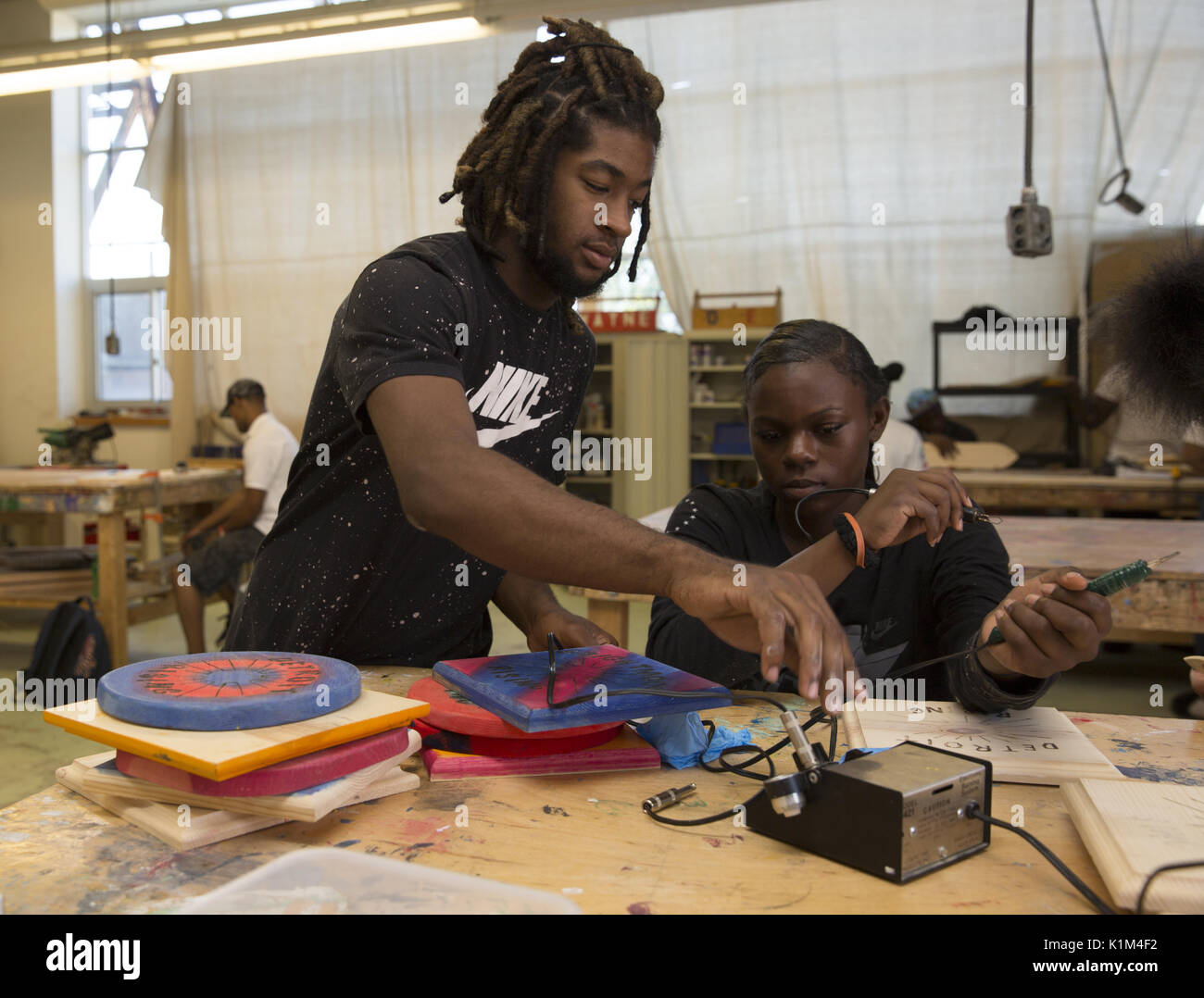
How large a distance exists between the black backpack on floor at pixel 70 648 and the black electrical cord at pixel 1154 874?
3.05 m

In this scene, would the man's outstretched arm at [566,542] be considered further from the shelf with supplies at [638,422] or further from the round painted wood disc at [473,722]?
the shelf with supplies at [638,422]

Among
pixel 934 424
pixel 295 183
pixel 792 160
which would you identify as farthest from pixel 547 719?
pixel 295 183

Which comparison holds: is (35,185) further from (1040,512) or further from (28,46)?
(1040,512)

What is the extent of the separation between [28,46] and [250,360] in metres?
2.25

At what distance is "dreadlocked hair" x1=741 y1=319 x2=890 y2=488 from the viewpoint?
1.58 metres

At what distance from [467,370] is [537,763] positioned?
1.84 ft

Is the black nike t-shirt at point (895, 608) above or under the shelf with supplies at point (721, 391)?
under

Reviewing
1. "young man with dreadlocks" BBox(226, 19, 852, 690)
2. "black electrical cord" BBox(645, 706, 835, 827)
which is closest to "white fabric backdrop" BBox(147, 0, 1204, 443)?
"young man with dreadlocks" BBox(226, 19, 852, 690)

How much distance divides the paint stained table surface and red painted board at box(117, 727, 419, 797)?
5cm

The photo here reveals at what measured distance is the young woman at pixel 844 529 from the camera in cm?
122

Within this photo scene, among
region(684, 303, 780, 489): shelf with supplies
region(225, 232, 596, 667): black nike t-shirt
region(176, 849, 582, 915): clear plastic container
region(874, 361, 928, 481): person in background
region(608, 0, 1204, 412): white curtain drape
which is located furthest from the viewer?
region(684, 303, 780, 489): shelf with supplies

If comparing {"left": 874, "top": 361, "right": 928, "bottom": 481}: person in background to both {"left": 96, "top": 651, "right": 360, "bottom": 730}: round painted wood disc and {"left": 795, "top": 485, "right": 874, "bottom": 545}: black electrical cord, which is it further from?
{"left": 96, "top": 651, "right": 360, "bottom": 730}: round painted wood disc

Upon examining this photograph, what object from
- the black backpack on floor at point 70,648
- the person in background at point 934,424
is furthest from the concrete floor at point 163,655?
the person in background at point 934,424
